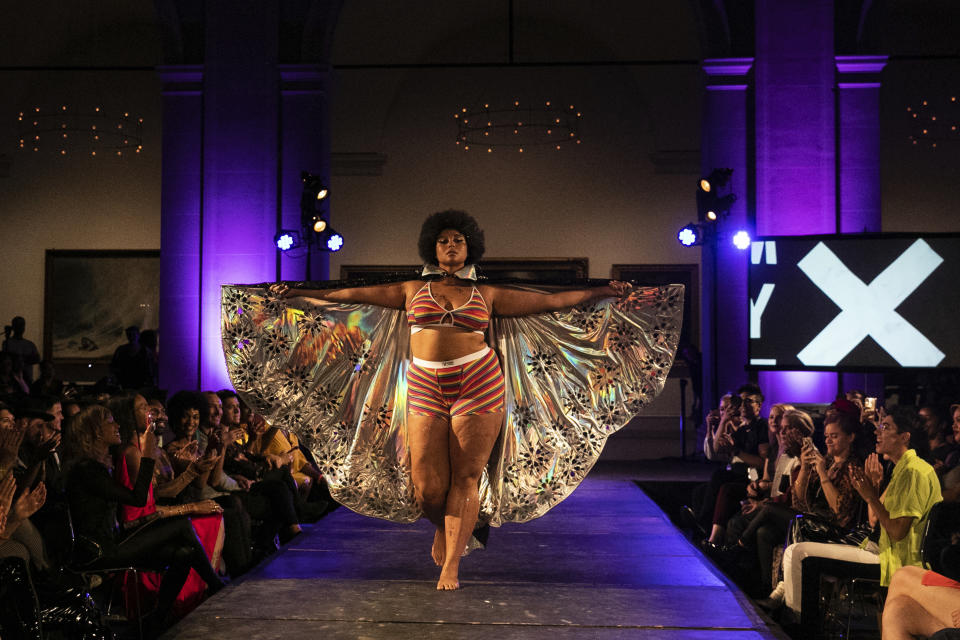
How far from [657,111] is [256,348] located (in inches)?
443

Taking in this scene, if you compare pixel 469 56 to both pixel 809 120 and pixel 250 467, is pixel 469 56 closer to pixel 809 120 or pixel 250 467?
pixel 809 120

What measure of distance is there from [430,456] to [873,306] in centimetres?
463

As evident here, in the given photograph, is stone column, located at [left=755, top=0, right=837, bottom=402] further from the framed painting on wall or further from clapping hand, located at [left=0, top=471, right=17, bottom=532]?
the framed painting on wall

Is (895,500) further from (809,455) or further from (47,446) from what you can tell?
(47,446)

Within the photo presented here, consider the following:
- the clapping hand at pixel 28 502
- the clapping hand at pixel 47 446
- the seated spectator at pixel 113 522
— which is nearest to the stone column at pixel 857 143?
the seated spectator at pixel 113 522

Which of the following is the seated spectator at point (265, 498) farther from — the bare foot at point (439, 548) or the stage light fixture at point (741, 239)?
the stage light fixture at point (741, 239)

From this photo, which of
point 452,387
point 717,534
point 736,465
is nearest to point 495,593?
point 452,387

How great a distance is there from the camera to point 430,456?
435cm

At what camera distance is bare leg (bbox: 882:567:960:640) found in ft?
10.7

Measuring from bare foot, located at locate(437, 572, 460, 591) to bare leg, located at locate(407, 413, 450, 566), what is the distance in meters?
A: 0.32

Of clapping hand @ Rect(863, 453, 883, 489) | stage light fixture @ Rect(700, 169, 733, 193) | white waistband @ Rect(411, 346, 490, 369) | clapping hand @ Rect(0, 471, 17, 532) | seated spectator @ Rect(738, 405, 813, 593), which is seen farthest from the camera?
stage light fixture @ Rect(700, 169, 733, 193)

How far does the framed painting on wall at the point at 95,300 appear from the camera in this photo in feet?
50.6

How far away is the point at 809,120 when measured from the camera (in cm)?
1040

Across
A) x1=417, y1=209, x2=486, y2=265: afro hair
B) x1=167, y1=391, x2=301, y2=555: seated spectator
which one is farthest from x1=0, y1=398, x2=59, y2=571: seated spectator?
x1=417, y1=209, x2=486, y2=265: afro hair
